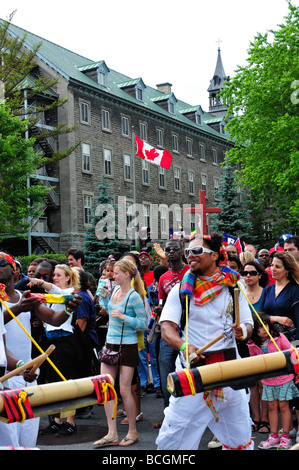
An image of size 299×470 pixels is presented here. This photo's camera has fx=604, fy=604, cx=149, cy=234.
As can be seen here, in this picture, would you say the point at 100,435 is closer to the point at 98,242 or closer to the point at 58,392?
the point at 58,392

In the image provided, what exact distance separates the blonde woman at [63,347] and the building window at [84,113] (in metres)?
Answer: 30.1

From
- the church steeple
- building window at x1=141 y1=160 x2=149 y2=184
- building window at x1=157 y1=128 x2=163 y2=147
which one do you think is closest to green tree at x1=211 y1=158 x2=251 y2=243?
building window at x1=141 y1=160 x2=149 y2=184

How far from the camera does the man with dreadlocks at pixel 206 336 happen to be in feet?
13.8

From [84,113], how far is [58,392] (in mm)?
35023

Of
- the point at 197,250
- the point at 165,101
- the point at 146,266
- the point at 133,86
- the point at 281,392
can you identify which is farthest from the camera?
the point at 165,101

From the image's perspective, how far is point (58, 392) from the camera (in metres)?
3.46

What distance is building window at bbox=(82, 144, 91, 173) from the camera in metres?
37.0

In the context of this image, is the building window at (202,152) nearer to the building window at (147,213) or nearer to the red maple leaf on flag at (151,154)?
the building window at (147,213)

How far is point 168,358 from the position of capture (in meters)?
6.77

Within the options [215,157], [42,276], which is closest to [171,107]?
[215,157]

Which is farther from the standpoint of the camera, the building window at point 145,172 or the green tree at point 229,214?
the building window at point 145,172

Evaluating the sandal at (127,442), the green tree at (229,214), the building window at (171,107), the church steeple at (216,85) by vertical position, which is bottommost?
the sandal at (127,442)

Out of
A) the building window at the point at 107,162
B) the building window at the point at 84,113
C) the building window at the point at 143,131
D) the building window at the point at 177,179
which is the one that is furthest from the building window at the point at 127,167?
the building window at the point at 177,179

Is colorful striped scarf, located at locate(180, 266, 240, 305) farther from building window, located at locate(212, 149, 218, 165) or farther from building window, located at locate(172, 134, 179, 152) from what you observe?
building window, located at locate(212, 149, 218, 165)
